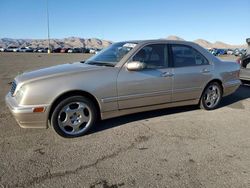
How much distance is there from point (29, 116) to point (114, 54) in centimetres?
198

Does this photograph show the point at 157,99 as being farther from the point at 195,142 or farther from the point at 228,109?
the point at 228,109

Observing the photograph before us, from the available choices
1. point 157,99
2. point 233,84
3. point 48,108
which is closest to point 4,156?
point 48,108

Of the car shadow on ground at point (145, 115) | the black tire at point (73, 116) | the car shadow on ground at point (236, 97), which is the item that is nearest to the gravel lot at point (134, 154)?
the car shadow on ground at point (145, 115)

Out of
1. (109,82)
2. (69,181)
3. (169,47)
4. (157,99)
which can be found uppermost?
(169,47)

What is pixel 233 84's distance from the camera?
6.24m

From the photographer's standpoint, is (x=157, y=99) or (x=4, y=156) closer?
(x=4, y=156)

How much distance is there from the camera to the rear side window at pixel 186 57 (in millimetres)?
5160

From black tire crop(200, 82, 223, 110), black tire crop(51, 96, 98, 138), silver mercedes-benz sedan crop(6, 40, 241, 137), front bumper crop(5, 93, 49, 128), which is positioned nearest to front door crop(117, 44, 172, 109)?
silver mercedes-benz sedan crop(6, 40, 241, 137)

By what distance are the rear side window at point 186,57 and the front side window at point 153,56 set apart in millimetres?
240

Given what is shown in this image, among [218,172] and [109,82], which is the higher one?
[109,82]

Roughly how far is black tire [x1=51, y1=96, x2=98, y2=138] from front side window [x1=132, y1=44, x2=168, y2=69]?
4.01 feet

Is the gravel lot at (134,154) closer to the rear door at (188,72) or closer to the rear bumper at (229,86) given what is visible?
the rear door at (188,72)

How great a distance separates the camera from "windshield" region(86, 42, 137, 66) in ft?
15.5

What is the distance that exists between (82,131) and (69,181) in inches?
55.3
